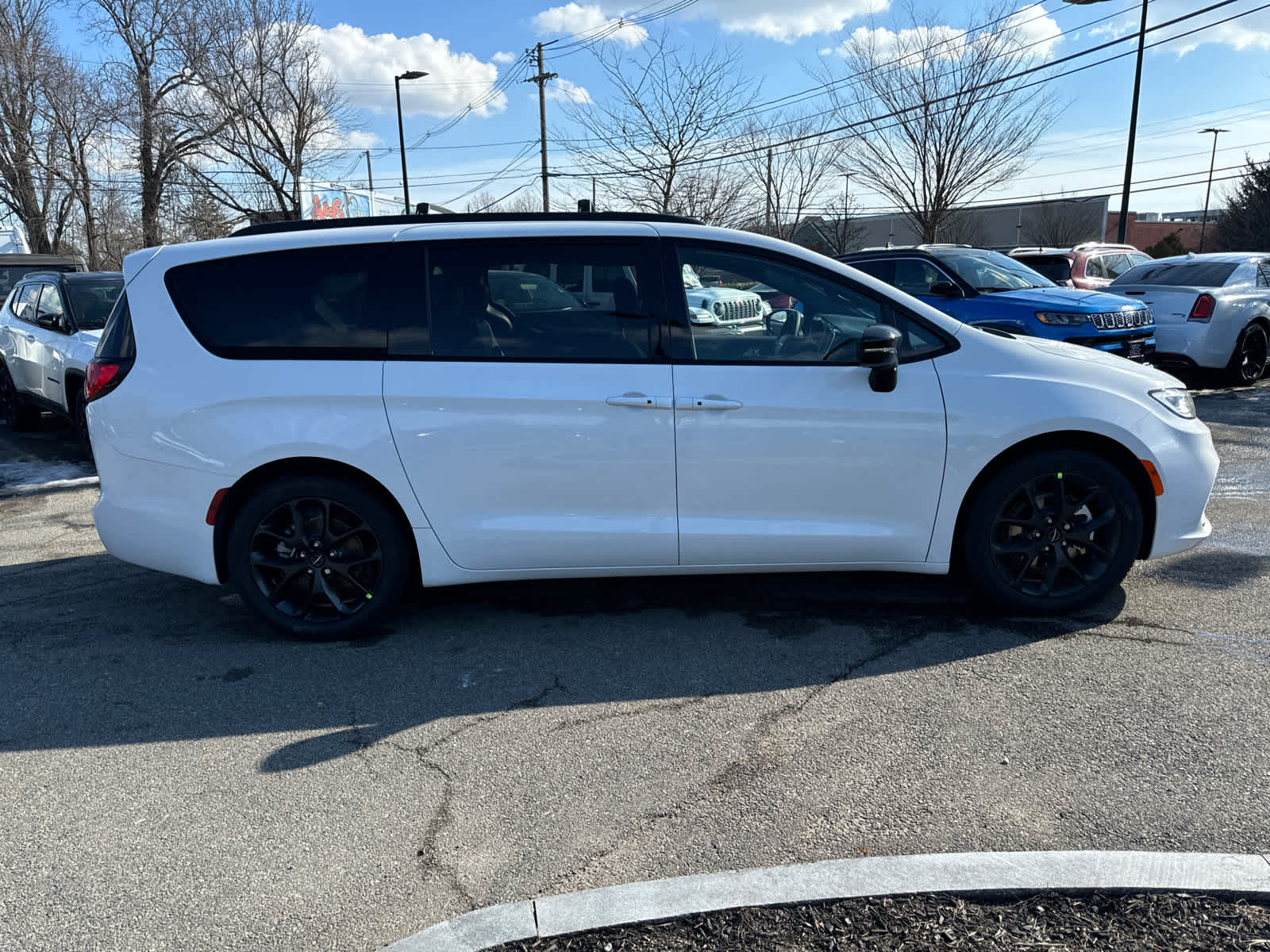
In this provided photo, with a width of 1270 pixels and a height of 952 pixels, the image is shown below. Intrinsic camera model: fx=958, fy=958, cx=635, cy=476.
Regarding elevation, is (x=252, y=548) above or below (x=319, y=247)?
below

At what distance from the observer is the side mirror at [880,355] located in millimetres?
4027

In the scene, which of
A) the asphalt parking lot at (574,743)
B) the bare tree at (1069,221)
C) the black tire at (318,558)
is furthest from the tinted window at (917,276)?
the bare tree at (1069,221)

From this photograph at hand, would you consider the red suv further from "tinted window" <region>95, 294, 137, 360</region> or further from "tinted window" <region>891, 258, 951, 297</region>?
"tinted window" <region>95, 294, 137, 360</region>

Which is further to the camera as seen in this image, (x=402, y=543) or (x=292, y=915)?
(x=402, y=543)

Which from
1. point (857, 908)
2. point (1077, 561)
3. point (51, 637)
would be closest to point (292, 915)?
point (857, 908)

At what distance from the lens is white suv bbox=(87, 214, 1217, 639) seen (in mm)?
4184

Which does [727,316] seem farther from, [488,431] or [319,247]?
[319,247]

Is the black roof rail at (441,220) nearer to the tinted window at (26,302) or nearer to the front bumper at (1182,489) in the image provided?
the front bumper at (1182,489)

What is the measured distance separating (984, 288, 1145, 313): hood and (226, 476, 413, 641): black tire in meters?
7.67

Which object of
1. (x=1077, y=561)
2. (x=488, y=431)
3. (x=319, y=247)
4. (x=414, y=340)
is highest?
(x=319, y=247)

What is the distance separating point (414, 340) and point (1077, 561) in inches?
127

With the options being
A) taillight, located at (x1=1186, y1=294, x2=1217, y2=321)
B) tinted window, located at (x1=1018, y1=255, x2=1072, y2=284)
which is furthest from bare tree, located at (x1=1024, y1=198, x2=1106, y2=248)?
taillight, located at (x1=1186, y1=294, x2=1217, y2=321)

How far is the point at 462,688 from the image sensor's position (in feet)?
12.9

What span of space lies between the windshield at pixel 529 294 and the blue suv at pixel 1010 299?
5504 mm
